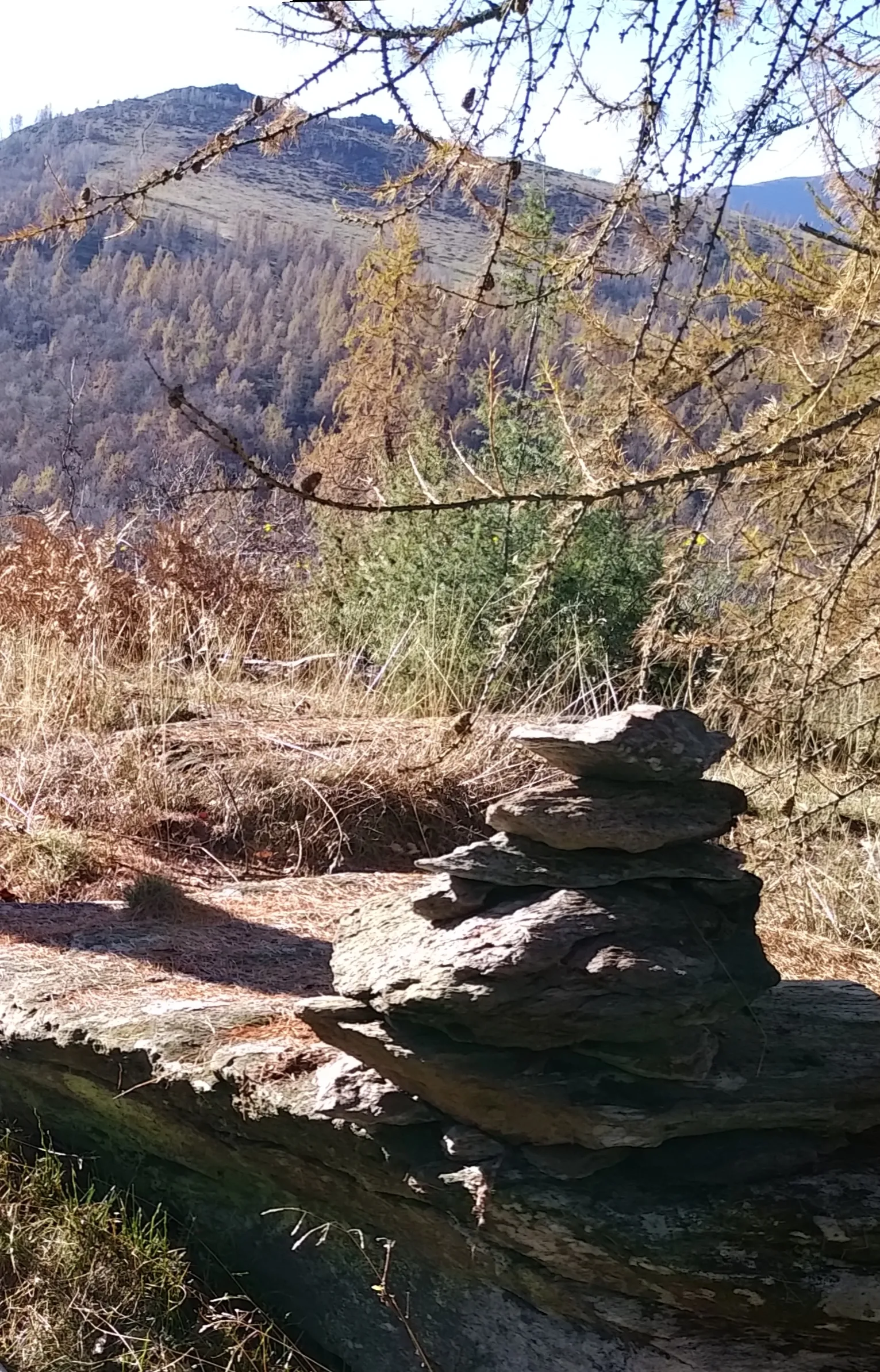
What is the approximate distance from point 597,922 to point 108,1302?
4.89 ft

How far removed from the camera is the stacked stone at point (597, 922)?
234 cm

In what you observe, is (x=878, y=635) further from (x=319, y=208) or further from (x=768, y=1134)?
(x=319, y=208)

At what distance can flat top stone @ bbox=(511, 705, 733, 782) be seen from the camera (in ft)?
8.14

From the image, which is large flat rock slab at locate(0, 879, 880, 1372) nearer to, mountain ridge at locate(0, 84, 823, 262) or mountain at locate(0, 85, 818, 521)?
mountain at locate(0, 85, 818, 521)

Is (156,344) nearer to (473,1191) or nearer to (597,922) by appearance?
(597,922)

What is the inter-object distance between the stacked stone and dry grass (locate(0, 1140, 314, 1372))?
0.88 metres

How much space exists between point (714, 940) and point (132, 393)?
30584 millimetres

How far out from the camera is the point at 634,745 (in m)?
2.48

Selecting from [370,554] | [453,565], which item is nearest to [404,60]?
[453,565]

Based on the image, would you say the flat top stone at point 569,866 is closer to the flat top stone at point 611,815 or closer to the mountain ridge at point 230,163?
the flat top stone at point 611,815

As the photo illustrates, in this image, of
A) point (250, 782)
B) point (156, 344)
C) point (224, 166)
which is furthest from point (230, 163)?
point (250, 782)

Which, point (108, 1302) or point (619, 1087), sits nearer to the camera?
point (619, 1087)

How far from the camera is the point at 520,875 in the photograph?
2.50m

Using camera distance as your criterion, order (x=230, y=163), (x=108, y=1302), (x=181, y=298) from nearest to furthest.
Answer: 1. (x=108, y=1302)
2. (x=181, y=298)
3. (x=230, y=163)
